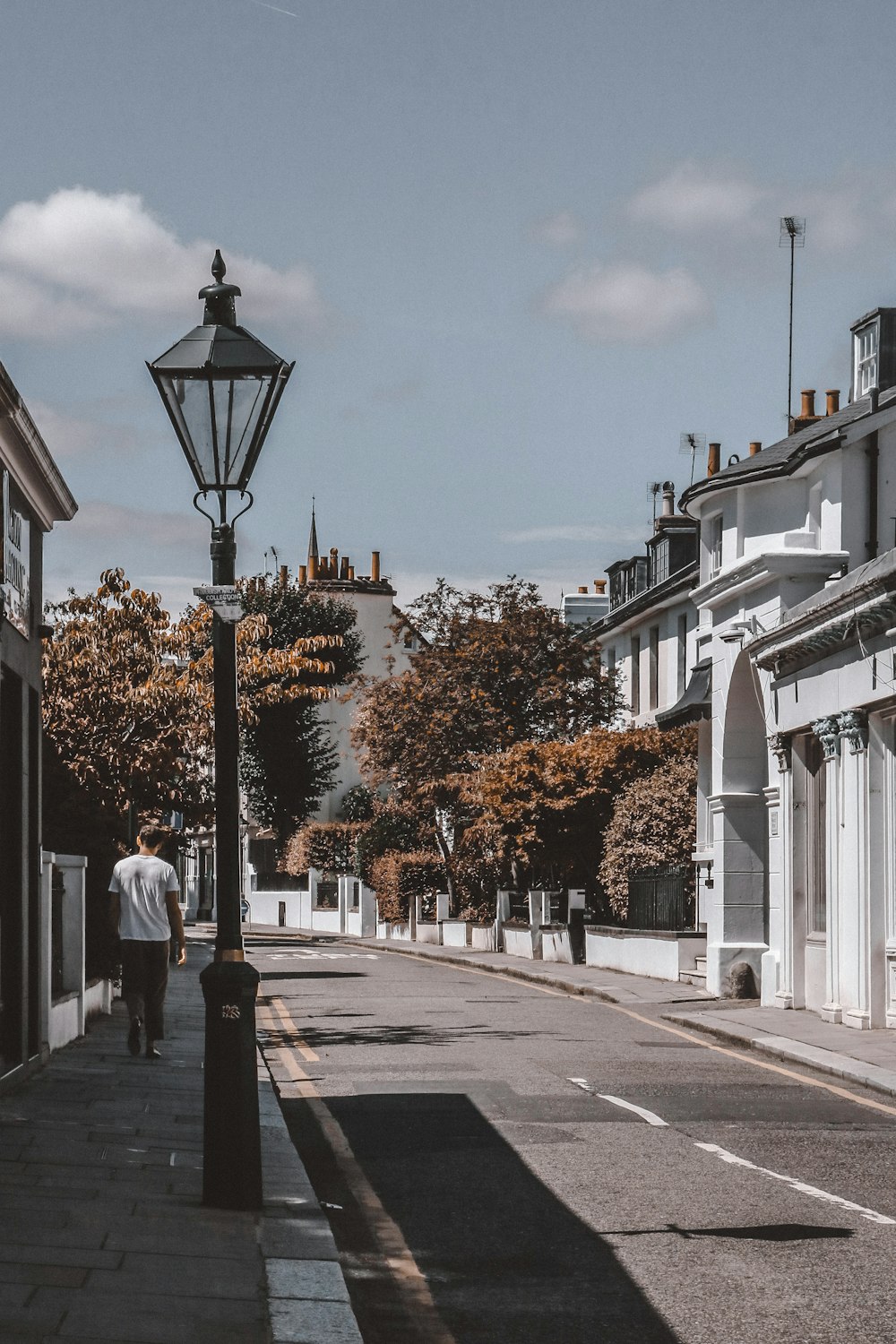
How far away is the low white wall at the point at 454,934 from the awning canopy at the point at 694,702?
63.8 ft

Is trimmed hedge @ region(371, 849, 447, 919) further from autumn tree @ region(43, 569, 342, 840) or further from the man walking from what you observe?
the man walking

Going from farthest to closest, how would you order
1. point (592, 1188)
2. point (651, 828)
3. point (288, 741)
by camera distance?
point (288, 741), point (651, 828), point (592, 1188)

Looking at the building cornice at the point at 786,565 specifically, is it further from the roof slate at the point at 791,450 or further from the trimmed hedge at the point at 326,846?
the trimmed hedge at the point at 326,846

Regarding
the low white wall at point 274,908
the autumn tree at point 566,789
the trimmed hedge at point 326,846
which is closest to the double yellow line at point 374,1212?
the autumn tree at point 566,789

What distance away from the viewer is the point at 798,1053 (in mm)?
16156

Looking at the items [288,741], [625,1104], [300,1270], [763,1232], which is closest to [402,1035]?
[625,1104]

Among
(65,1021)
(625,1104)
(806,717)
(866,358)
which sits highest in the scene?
(866,358)

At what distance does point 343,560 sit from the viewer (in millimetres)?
83250

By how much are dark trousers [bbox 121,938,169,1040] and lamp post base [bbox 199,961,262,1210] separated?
6264mm

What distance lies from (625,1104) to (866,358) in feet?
71.6

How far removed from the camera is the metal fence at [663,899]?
92.5ft

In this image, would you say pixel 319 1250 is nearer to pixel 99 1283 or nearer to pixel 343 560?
pixel 99 1283

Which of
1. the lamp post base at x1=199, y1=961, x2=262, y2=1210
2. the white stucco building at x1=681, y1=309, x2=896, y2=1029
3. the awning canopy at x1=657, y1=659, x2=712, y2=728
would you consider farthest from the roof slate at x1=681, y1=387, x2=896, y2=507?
the lamp post base at x1=199, y1=961, x2=262, y2=1210

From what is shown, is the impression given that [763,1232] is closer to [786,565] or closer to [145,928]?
[145,928]
